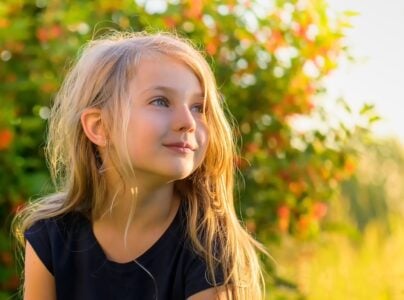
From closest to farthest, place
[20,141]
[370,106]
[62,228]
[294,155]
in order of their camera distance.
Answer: [62,228], [20,141], [370,106], [294,155]

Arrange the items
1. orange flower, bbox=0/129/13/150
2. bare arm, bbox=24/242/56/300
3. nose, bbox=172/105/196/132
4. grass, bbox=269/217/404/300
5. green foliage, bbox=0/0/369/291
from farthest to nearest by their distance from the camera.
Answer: grass, bbox=269/217/404/300
green foliage, bbox=0/0/369/291
orange flower, bbox=0/129/13/150
bare arm, bbox=24/242/56/300
nose, bbox=172/105/196/132

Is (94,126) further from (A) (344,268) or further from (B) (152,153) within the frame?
(A) (344,268)

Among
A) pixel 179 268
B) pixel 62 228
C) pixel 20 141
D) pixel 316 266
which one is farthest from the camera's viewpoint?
pixel 316 266

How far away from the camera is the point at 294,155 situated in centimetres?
466

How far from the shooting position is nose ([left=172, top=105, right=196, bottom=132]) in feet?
A: 8.61

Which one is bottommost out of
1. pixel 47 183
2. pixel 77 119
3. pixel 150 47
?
pixel 47 183

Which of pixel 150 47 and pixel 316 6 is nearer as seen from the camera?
pixel 150 47

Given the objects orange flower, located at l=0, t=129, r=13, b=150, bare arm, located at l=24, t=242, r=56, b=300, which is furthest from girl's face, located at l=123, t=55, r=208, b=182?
orange flower, located at l=0, t=129, r=13, b=150

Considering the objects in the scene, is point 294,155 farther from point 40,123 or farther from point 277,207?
point 40,123

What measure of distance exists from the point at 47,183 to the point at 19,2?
0.98m

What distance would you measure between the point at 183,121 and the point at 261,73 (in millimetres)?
2078

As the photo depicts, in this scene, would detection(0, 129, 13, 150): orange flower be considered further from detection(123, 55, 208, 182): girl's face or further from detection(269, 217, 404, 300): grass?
detection(269, 217, 404, 300): grass

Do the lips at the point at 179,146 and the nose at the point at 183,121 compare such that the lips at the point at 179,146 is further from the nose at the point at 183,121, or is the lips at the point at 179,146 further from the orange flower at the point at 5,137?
the orange flower at the point at 5,137

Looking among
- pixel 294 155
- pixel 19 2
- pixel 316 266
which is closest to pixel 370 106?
pixel 294 155
